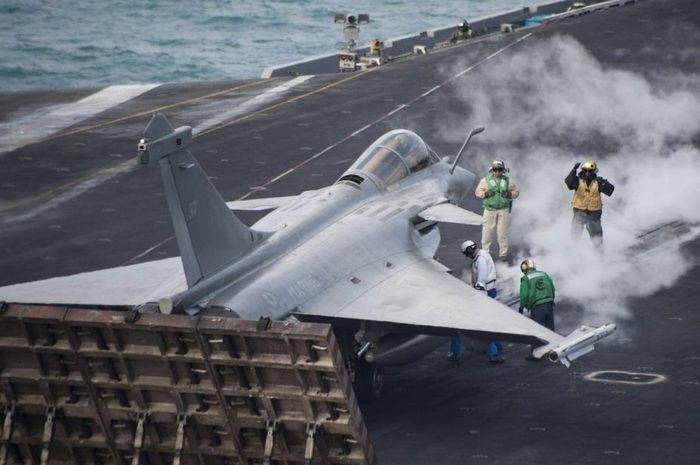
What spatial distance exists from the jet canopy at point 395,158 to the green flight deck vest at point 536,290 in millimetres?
3612

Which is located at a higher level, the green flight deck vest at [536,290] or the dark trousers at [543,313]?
the green flight deck vest at [536,290]

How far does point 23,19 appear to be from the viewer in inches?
4131

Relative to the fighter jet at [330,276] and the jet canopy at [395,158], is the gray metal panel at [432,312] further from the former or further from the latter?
the jet canopy at [395,158]

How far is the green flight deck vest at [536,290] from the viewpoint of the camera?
21859 mm

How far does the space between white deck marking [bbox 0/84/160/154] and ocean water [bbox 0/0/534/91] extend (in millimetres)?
39953

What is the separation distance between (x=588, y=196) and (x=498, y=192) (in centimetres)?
184

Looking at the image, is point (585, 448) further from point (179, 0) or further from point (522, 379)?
point (179, 0)

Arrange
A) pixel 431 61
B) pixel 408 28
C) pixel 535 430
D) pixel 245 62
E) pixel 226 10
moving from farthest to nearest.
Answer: pixel 226 10 → pixel 408 28 → pixel 245 62 → pixel 431 61 → pixel 535 430

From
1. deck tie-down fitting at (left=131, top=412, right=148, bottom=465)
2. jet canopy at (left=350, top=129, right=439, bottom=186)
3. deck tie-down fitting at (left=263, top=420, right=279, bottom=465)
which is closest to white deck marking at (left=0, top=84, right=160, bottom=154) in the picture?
jet canopy at (left=350, top=129, right=439, bottom=186)

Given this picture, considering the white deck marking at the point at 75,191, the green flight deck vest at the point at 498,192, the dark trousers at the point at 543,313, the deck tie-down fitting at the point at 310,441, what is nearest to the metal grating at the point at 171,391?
the deck tie-down fitting at the point at 310,441

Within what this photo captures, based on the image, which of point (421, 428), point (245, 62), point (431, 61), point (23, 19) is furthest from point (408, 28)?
point (421, 428)

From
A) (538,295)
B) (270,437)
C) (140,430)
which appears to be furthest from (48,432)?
(538,295)

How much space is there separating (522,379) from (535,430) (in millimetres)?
2217

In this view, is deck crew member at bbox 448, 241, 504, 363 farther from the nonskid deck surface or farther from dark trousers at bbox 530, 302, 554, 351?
dark trousers at bbox 530, 302, 554, 351
